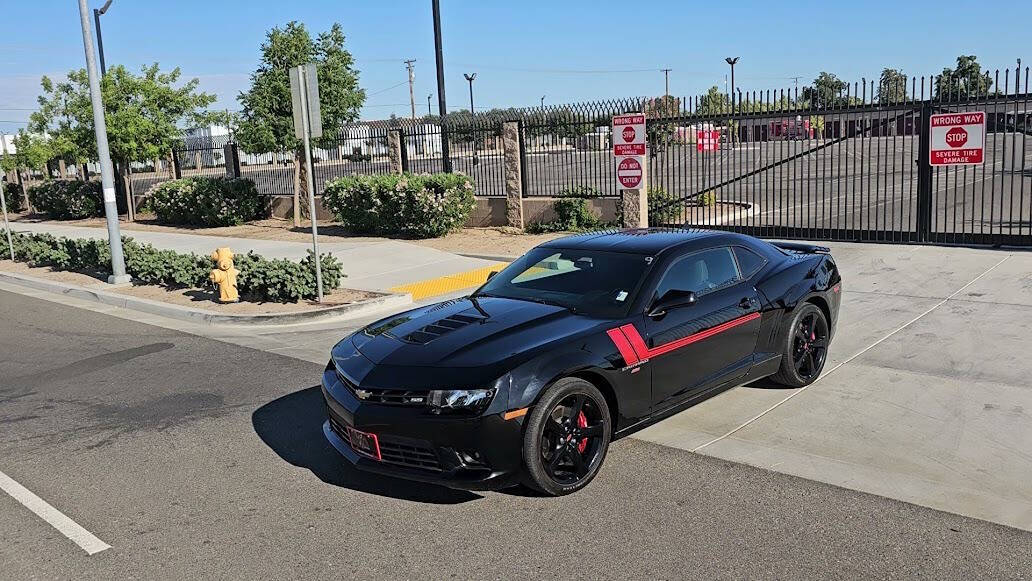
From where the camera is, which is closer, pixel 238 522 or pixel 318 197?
pixel 238 522

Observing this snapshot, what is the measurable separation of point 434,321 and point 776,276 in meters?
2.72

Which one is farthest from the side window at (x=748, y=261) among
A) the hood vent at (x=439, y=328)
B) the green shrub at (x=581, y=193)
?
the green shrub at (x=581, y=193)

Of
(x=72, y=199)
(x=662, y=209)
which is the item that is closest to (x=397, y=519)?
(x=662, y=209)

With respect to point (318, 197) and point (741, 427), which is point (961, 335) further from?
point (318, 197)

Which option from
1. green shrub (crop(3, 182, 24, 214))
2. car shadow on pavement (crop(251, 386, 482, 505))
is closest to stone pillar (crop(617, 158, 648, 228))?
car shadow on pavement (crop(251, 386, 482, 505))

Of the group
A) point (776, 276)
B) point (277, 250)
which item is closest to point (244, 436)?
point (776, 276)

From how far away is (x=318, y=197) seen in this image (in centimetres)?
2267

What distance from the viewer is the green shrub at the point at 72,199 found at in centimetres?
2828

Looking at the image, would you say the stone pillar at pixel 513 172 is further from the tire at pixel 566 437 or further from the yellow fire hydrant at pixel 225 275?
the tire at pixel 566 437

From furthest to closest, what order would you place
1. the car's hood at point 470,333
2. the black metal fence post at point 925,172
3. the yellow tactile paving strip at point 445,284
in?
the black metal fence post at point 925,172, the yellow tactile paving strip at point 445,284, the car's hood at point 470,333

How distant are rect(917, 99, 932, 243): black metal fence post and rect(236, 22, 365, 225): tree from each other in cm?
1283

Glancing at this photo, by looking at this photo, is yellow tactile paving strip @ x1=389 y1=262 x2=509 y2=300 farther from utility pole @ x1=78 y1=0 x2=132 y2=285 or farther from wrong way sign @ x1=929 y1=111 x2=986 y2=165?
wrong way sign @ x1=929 y1=111 x2=986 y2=165

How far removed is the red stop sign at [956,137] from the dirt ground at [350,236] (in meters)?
6.67

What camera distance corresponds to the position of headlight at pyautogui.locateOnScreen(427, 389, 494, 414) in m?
4.67
